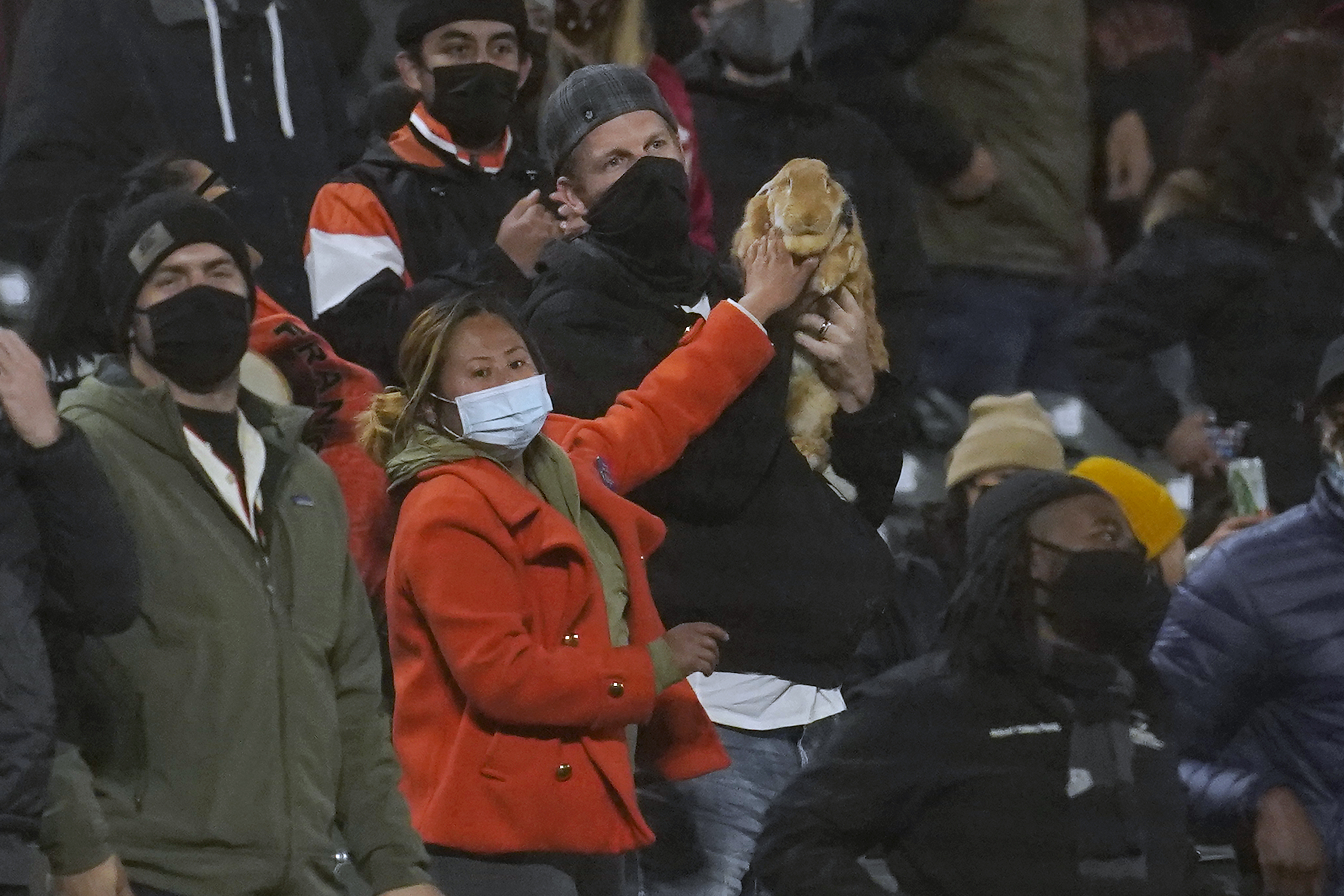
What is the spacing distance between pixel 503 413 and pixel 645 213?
480mm

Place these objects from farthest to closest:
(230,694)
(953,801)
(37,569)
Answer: (953,801) < (230,694) < (37,569)

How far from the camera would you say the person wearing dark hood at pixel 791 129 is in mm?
4582

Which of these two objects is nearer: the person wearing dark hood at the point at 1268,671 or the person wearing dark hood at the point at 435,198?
the person wearing dark hood at the point at 435,198

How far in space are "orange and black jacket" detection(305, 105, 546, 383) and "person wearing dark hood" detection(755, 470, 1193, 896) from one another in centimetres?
86

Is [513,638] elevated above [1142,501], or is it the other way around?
[513,638]

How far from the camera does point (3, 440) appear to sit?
10.0ft

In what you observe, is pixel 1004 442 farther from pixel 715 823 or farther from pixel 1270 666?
pixel 715 823

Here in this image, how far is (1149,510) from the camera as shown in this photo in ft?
15.4

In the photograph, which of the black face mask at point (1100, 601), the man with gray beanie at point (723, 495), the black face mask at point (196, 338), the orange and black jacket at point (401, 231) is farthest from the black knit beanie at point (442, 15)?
the black face mask at point (1100, 601)

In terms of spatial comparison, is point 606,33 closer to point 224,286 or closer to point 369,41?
point 369,41

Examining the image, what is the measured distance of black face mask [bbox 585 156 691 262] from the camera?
3756mm

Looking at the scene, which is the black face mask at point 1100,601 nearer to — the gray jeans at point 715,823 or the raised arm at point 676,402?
the gray jeans at point 715,823

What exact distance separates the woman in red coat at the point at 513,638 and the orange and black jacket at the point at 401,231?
390 mm

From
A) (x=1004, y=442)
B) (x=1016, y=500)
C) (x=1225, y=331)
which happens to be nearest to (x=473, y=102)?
(x=1016, y=500)
